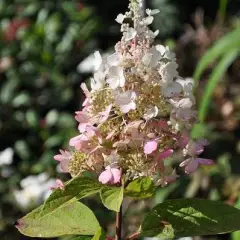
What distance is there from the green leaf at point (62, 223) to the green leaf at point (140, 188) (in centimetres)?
9

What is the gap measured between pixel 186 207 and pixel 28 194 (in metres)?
1.40

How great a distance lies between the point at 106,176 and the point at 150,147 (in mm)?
82

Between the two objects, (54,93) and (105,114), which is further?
(54,93)

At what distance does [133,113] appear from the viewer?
1.23m

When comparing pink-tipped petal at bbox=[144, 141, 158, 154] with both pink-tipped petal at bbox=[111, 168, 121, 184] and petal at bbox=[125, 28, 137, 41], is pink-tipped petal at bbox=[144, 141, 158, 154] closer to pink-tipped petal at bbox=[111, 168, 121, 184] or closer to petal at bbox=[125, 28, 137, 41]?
pink-tipped petal at bbox=[111, 168, 121, 184]

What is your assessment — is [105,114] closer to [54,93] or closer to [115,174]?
[115,174]

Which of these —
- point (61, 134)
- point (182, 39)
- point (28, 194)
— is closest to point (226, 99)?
point (182, 39)

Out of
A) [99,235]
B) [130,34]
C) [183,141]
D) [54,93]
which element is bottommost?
[99,235]

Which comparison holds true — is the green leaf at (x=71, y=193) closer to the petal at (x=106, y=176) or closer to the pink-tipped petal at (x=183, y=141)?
the petal at (x=106, y=176)

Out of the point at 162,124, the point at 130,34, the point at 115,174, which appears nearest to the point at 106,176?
the point at 115,174

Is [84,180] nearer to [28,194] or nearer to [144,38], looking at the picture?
[144,38]

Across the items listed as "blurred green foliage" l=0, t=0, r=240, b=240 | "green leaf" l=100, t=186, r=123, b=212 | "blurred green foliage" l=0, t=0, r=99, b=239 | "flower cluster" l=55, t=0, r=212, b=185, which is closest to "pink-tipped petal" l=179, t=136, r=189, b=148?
"flower cluster" l=55, t=0, r=212, b=185

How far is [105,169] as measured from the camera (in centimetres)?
124

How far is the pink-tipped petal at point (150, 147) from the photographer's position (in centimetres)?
119
